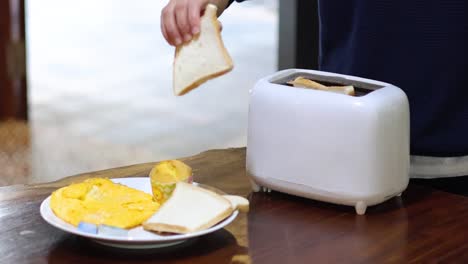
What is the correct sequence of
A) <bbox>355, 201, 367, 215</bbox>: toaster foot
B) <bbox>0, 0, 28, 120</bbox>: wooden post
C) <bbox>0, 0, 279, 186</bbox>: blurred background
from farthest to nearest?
<bbox>0, 0, 28, 120</bbox>: wooden post < <bbox>0, 0, 279, 186</bbox>: blurred background < <bbox>355, 201, 367, 215</bbox>: toaster foot

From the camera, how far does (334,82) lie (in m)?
1.60

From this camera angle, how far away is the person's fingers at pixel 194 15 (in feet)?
4.91

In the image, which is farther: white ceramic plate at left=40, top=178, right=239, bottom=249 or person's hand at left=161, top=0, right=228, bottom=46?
person's hand at left=161, top=0, right=228, bottom=46

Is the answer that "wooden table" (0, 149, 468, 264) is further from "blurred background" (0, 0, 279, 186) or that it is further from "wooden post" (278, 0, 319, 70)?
"blurred background" (0, 0, 279, 186)

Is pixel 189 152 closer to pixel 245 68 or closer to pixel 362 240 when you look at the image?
pixel 245 68

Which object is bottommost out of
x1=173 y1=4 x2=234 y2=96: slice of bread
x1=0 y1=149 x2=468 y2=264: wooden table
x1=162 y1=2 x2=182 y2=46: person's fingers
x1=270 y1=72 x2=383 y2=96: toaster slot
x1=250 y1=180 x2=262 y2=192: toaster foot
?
x1=0 y1=149 x2=468 y2=264: wooden table

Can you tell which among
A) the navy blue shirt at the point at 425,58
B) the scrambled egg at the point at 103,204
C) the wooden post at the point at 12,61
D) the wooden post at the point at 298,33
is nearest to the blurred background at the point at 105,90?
the wooden post at the point at 12,61

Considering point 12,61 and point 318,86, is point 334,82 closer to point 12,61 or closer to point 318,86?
point 318,86

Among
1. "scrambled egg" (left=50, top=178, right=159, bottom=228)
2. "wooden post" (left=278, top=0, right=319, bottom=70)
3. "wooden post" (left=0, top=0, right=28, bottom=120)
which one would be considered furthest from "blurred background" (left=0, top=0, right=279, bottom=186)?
"scrambled egg" (left=50, top=178, right=159, bottom=228)

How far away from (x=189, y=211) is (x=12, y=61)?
11.4ft

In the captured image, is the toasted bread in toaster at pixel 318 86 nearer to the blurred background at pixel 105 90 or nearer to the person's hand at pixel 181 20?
the person's hand at pixel 181 20

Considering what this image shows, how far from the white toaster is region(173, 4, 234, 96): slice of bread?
0.37ft

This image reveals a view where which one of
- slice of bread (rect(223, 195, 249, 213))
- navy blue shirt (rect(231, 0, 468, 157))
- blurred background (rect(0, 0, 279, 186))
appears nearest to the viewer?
slice of bread (rect(223, 195, 249, 213))

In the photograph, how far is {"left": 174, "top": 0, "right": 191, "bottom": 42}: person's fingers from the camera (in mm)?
1506
